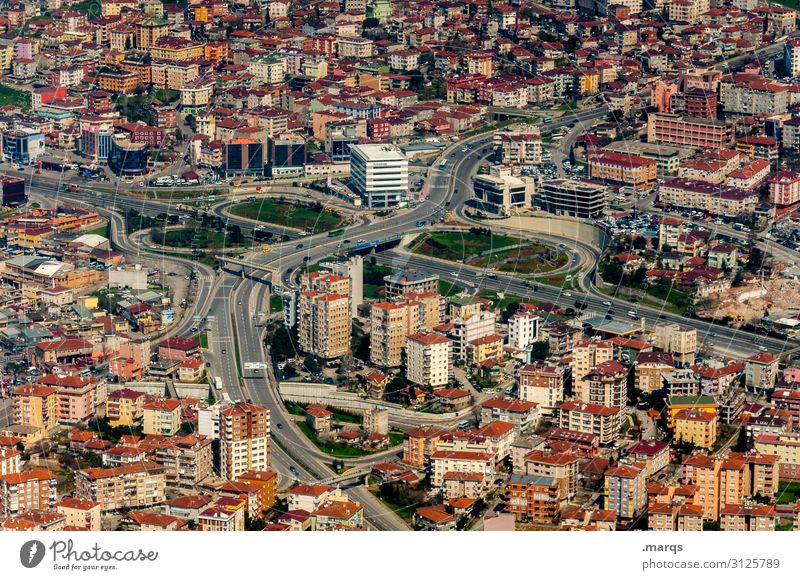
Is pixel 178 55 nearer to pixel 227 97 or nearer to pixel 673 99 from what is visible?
pixel 227 97

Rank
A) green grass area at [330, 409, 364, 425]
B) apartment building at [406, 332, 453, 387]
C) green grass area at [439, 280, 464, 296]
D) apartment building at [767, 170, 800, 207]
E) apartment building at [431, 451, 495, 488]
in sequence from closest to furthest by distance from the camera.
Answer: apartment building at [431, 451, 495, 488], green grass area at [330, 409, 364, 425], apartment building at [406, 332, 453, 387], green grass area at [439, 280, 464, 296], apartment building at [767, 170, 800, 207]

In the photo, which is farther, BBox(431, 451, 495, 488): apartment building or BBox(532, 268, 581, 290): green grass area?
BBox(532, 268, 581, 290): green grass area

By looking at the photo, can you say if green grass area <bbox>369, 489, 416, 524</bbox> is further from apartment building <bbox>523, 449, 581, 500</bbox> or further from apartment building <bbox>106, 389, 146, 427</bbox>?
apartment building <bbox>106, 389, 146, 427</bbox>

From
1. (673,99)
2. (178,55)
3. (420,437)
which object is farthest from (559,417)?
(178,55)

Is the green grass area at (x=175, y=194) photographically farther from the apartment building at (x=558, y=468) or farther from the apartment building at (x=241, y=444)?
the apartment building at (x=558, y=468)

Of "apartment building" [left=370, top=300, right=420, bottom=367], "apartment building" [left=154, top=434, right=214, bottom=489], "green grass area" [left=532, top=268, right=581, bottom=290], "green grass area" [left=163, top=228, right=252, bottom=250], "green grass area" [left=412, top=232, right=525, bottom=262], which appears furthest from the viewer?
"green grass area" [left=163, top=228, right=252, bottom=250]

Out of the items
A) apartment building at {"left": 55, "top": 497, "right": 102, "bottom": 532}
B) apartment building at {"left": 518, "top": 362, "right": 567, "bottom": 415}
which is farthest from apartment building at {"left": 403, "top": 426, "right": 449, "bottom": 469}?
apartment building at {"left": 55, "top": 497, "right": 102, "bottom": 532}

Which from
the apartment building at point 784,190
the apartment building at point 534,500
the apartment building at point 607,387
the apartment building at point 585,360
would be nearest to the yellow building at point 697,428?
the apartment building at point 607,387
